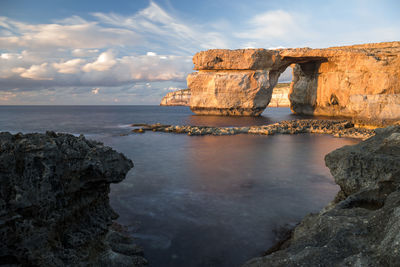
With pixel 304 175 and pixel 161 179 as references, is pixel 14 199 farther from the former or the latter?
pixel 304 175

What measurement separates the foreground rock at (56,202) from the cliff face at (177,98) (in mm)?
163926

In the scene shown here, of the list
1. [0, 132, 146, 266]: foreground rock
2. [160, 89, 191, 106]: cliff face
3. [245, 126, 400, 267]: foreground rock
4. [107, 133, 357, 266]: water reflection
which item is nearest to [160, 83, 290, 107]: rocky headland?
[160, 89, 191, 106]: cliff face

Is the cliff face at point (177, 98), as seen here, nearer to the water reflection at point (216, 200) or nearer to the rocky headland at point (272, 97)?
the rocky headland at point (272, 97)

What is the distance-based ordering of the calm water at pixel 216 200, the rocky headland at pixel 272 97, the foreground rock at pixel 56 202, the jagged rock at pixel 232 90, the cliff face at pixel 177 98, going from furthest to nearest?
the cliff face at pixel 177 98
the rocky headland at pixel 272 97
the jagged rock at pixel 232 90
the calm water at pixel 216 200
the foreground rock at pixel 56 202

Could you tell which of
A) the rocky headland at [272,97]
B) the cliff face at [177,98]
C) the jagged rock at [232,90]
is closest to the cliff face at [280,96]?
the rocky headland at [272,97]

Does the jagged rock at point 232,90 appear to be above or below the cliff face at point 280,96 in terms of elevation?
below

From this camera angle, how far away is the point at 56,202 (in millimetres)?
3982

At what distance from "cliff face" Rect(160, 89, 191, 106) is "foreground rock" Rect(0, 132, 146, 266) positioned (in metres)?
164

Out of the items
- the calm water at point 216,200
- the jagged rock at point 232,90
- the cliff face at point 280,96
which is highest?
the cliff face at point 280,96

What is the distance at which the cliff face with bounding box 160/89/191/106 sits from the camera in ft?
559

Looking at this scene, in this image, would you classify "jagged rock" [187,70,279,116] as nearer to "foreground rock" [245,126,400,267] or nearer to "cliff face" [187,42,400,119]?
"cliff face" [187,42,400,119]

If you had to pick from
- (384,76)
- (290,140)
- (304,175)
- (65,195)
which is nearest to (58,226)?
(65,195)

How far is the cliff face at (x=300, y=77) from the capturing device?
113 feet

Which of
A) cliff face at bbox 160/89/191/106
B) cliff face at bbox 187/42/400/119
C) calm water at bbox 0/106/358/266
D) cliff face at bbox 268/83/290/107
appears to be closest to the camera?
calm water at bbox 0/106/358/266
